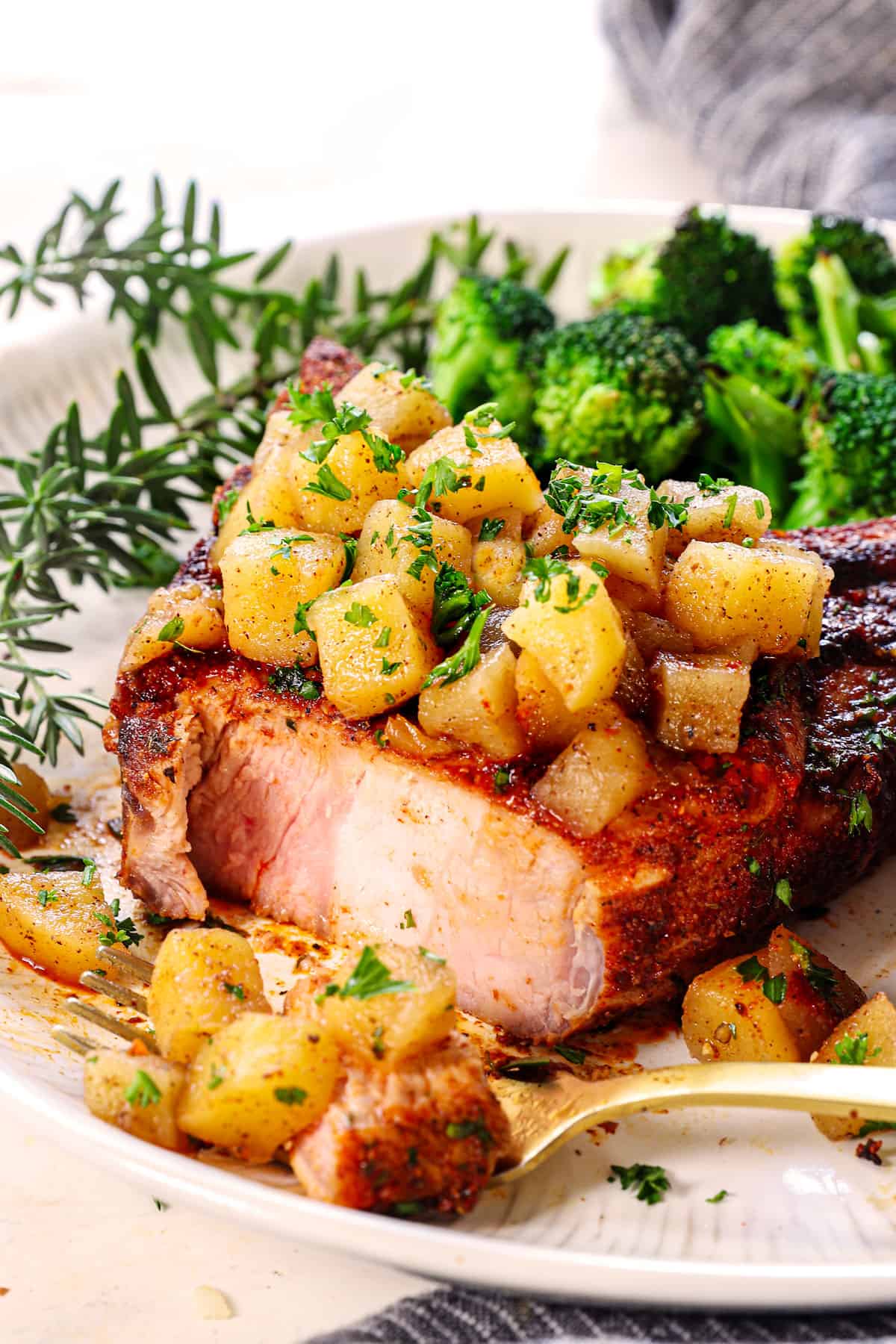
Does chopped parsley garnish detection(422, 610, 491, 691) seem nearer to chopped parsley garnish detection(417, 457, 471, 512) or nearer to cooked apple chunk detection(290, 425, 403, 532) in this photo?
chopped parsley garnish detection(417, 457, 471, 512)

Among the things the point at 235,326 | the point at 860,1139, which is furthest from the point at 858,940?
the point at 235,326

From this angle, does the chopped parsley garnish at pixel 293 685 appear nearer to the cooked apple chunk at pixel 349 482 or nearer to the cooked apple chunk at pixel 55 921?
the cooked apple chunk at pixel 349 482

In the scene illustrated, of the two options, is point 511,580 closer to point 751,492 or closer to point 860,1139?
point 751,492

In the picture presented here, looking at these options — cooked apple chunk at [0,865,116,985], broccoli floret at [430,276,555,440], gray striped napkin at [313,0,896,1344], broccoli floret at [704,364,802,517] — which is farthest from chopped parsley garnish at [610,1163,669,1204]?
gray striped napkin at [313,0,896,1344]

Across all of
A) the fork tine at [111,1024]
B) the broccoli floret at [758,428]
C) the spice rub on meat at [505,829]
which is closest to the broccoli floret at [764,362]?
the broccoli floret at [758,428]

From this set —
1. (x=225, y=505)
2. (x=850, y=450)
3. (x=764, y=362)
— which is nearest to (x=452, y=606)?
(x=225, y=505)

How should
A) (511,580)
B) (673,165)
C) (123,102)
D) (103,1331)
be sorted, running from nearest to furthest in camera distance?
(103,1331), (511,580), (673,165), (123,102)

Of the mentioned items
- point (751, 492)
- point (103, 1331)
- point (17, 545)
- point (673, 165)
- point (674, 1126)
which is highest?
point (673, 165)
